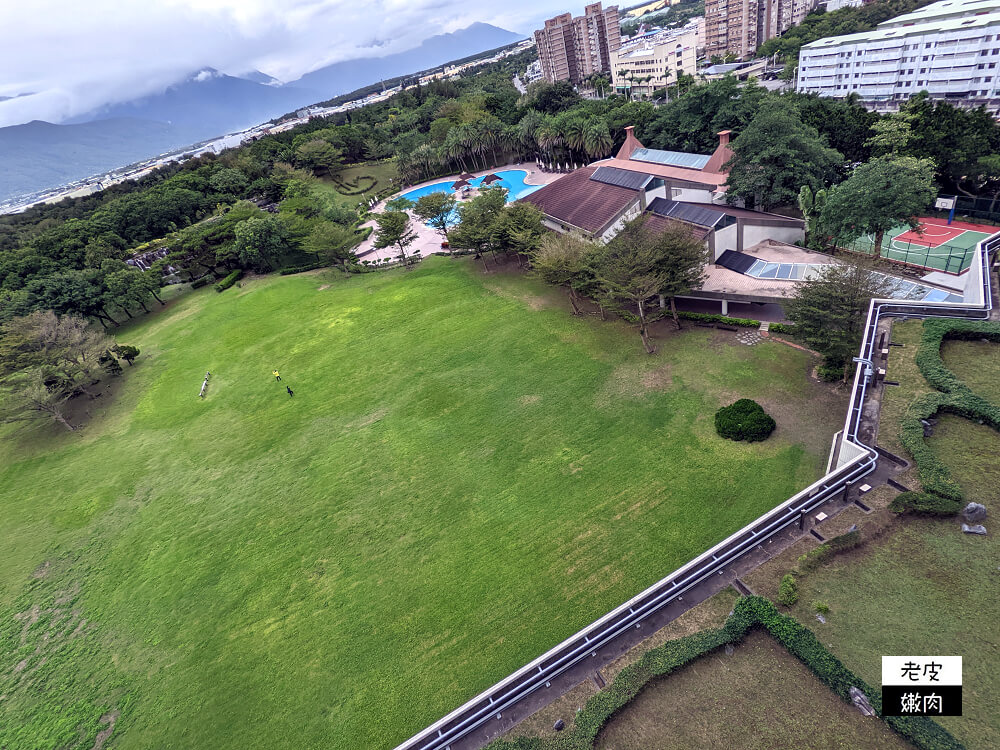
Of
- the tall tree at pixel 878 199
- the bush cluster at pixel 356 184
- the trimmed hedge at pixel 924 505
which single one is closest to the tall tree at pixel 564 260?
the tall tree at pixel 878 199

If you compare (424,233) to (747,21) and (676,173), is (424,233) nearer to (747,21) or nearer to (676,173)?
(676,173)

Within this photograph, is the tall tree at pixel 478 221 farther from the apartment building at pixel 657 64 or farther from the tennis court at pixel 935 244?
the apartment building at pixel 657 64

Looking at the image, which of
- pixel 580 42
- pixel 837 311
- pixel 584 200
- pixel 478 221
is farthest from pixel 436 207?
pixel 580 42

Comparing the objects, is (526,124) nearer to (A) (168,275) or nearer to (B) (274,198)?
(B) (274,198)

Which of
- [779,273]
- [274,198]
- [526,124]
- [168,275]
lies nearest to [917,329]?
[779,273]

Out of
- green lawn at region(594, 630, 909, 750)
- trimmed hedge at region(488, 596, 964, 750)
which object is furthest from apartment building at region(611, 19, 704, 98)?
green lawn at region(594, 630, 909, 750)
